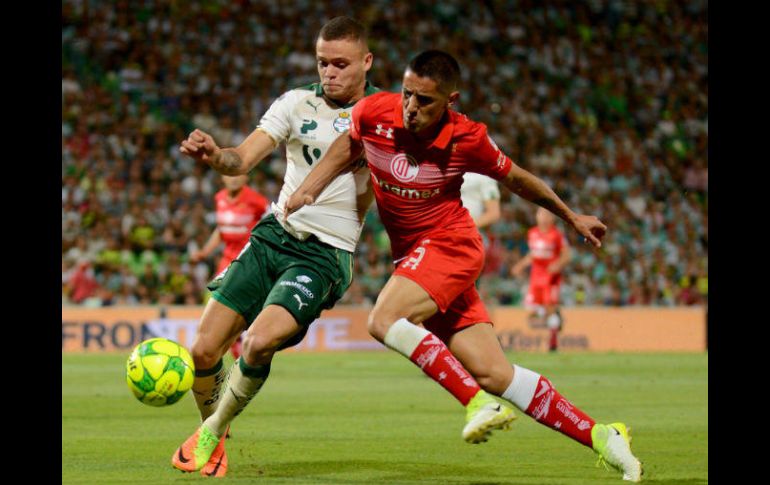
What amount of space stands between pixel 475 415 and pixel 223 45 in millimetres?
22011

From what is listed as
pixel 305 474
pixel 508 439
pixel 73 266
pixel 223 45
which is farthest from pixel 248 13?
pixel 305 474

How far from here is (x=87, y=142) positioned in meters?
23.8

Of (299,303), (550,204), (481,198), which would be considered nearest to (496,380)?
(550,204)

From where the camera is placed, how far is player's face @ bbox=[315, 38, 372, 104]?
24.4ft

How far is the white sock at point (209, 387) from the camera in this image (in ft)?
25.3

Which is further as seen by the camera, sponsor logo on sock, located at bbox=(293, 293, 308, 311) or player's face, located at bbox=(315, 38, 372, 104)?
player's face, located at bbox=(315, 38, 372, 104)

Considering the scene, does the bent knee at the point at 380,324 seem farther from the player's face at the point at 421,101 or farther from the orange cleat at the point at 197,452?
the orange cleat at the point at 197,452

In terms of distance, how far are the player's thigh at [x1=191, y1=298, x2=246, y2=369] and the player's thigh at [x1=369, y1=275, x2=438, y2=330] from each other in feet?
3.57

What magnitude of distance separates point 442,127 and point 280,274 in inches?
56.6

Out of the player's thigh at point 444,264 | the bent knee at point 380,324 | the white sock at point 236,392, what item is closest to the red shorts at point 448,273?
the player's thigh at point 444,264

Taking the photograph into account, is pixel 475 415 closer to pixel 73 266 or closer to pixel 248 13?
pixel 73 266

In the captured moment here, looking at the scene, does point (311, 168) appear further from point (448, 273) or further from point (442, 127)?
point (448, 273)

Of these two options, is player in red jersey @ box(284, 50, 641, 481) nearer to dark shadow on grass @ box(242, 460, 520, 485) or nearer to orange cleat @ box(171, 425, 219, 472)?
dark shadow on grass @ box(242, 460, 520, 485)

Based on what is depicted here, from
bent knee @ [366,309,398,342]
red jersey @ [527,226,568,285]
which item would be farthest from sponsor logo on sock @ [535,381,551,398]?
red jersey @ [527,226,568,285]
